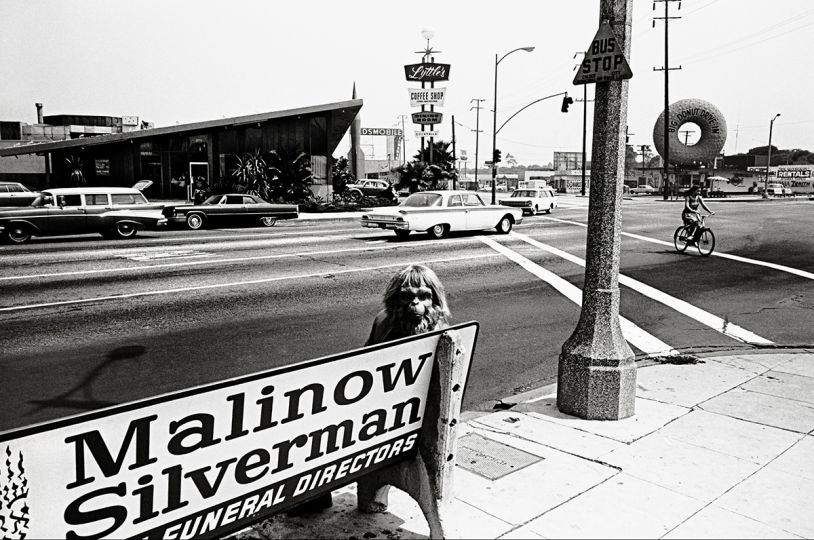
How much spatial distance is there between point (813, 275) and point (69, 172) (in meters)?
37.9

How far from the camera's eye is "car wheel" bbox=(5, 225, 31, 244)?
1828 cm

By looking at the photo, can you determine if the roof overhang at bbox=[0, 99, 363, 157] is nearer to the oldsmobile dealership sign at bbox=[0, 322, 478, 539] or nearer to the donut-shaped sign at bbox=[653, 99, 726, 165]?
the oldsmobile dealership sign at bbox=[0, 322, 478, 539]

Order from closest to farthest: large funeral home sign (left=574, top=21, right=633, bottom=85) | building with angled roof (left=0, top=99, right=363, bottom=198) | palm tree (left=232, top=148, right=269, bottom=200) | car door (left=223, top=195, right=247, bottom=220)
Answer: large funeral home sign (left=574, top=21, right=633, bottom=85) → car door (left=223, top=195, right=247, bottom=220) → palm tree (left=232, top=148, right=269, bottom=200) → building with angled roof (left=0, top=99, right=363, bottom=198)

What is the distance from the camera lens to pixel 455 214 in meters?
21.2

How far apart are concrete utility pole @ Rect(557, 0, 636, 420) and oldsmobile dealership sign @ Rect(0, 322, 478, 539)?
7.30ft

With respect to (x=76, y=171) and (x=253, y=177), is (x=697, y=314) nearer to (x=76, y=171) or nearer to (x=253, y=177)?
(x=253, y=177)

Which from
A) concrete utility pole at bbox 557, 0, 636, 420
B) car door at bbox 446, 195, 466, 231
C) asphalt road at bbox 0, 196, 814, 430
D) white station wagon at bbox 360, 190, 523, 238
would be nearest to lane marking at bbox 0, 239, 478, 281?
asphalt road at bbox 0, 196, 814, 430

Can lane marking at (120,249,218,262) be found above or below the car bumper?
below

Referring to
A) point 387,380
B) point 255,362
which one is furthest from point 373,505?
point 255,362

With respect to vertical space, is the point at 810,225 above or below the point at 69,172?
below

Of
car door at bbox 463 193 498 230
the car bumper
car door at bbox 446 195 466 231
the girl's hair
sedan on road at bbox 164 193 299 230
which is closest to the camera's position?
the girl's hair

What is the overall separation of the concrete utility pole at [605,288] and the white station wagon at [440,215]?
14453 mm

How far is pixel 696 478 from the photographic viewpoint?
4.41m

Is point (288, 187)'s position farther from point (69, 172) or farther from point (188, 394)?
point (188, 394)
